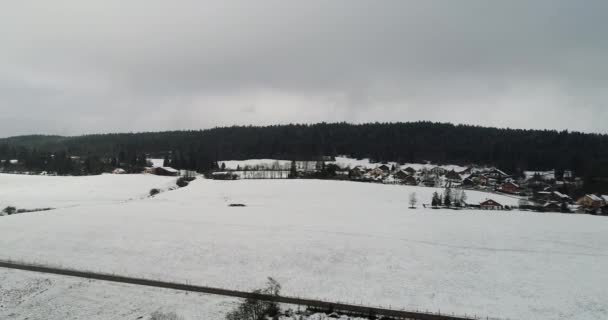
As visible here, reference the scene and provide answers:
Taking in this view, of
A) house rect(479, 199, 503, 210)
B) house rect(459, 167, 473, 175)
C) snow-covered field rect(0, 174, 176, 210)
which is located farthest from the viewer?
house rect(459, 167, 473, 175)

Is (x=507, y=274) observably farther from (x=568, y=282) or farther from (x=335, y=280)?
(x=335, y=280)

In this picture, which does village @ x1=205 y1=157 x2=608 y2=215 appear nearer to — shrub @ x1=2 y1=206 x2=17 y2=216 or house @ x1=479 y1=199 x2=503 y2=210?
house @ x1=479 y1=199 x2=503 y2=210

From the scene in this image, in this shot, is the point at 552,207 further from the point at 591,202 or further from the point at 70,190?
the point at 70,190

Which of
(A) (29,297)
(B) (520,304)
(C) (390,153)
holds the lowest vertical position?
(A) (29,297)

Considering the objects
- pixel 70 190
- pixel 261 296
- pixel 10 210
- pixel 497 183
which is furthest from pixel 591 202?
pixel 70 190

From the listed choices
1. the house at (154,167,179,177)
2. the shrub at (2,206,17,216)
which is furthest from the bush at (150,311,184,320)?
the house at (154,167,179,177)

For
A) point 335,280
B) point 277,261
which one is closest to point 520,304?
point 335,280
